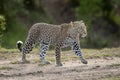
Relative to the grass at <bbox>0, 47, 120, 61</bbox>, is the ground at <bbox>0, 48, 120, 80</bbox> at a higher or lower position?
lower

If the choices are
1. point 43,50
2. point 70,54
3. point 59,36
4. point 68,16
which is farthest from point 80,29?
point 68,16

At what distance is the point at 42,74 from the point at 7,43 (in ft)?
49.0

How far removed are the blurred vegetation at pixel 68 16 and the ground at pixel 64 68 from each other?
463 inches

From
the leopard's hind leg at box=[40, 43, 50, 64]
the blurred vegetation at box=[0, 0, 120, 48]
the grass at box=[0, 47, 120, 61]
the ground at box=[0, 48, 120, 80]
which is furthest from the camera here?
the blurred vegetation at box=[0, 0, 120, 48]

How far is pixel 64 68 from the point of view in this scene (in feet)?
56.5

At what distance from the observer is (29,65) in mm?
18188

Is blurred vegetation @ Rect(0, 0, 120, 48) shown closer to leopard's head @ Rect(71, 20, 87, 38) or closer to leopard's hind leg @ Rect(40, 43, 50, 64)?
leopard's hind leg @ Rect(40, 43, 50, 64)

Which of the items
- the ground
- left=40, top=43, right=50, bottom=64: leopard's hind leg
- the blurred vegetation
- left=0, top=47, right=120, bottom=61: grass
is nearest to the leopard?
left=40, top=43, right=50, bottom=64: leopard's hind leg

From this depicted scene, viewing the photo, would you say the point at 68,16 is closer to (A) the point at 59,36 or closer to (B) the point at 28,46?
(B) the point at 28,46

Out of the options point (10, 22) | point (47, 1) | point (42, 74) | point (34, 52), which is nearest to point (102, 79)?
point (42, 74)

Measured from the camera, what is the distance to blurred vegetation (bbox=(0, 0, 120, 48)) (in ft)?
117

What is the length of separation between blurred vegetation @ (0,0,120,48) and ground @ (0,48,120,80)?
11.7 m

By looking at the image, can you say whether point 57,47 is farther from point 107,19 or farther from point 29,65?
point 107,19

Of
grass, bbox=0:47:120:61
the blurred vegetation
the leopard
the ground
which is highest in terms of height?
the blurred vegetation
